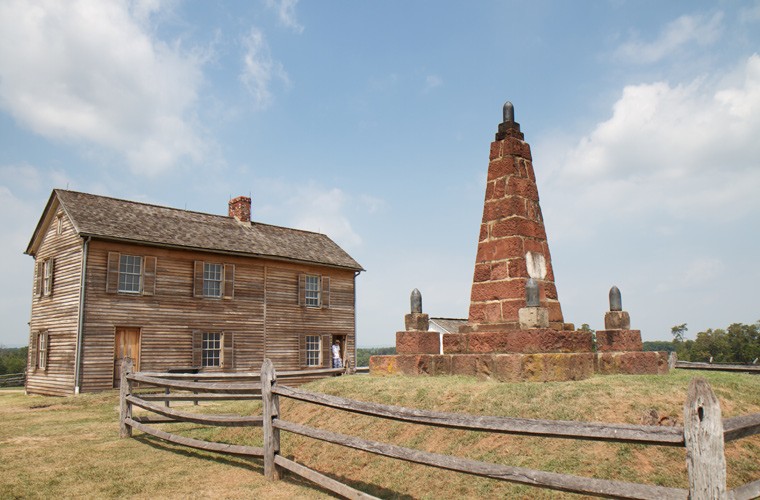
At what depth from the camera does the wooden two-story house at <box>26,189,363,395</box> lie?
59.4 ft

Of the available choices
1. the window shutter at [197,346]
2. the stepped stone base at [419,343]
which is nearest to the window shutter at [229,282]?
the window shutter at [197,346]

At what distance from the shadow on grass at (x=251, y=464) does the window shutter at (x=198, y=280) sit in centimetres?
1132

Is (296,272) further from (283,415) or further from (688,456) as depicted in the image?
(688,456)

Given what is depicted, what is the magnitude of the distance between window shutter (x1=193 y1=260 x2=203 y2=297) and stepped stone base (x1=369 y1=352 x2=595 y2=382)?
12.6 m

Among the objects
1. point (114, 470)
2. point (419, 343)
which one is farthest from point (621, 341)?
point (114, 470)

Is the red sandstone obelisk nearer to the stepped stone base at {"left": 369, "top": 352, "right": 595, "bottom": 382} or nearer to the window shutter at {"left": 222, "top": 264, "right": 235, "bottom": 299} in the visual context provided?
the stepped stone base at {"left": 369, "top": 352, "right": 595, "bottom": 382}

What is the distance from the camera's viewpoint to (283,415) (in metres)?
9.62

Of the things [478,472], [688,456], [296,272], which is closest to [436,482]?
[478,472]

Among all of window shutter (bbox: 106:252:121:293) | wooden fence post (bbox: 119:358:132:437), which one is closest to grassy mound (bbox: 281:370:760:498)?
wooden fence post (bbox: 119:358:132:437)

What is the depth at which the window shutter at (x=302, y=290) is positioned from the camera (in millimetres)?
23312

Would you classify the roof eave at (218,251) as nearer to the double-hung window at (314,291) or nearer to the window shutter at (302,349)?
the double-hung window at (314,291)

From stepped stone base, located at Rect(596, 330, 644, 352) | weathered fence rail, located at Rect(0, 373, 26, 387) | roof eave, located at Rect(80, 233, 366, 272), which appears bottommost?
weathered fence rail, located at Rect(0, 373, 26, 387)

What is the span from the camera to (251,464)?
23.7 feet

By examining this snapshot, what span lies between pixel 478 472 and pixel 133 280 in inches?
685
